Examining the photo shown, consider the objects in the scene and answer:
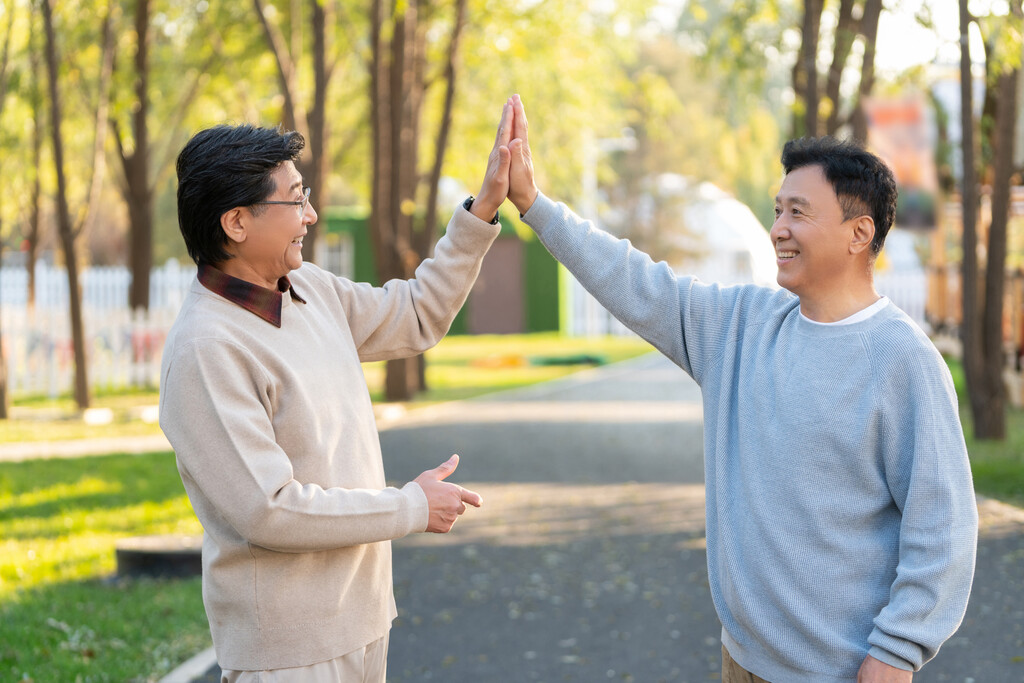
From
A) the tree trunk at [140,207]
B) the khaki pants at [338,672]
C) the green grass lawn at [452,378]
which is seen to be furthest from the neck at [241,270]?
the tree trunk at [140,207]

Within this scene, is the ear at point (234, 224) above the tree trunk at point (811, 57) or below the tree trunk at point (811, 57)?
below

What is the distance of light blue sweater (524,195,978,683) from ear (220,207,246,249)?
1232 millimetres

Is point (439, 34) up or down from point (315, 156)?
up

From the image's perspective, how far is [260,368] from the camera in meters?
2.46

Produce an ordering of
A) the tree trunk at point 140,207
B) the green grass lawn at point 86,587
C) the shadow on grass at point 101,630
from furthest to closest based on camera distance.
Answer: the tree trunk at point 140,207 < the green grass lawn at point 86,587 < the shadow on grass at point 101,630

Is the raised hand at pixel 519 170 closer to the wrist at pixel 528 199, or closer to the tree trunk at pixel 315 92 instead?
the wrist at pixel 528 199

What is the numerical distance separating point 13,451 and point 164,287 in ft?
43.1

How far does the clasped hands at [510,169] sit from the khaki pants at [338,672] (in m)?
1.19

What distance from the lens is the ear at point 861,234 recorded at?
264cm

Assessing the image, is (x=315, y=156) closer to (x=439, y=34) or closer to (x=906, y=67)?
(x=906, y=67)

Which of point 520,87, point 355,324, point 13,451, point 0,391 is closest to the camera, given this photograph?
point 355,324

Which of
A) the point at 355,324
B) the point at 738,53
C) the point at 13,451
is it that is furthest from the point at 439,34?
the point at 355,324

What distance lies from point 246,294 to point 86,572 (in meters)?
4.70

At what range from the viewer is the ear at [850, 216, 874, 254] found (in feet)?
8.66
